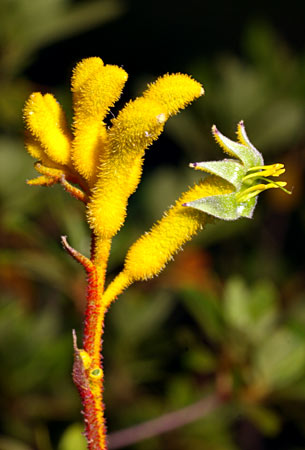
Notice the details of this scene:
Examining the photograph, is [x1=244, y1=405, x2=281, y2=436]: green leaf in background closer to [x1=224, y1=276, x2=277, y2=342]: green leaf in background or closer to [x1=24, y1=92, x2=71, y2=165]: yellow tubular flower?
[x1=224, y1=276, x2=277, y2=342]: green leaf in background

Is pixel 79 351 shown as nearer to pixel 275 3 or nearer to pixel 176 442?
pixel 176 442

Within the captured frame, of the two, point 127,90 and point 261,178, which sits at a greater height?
point 127,90

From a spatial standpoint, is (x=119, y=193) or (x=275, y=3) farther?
(x=275, y=3)

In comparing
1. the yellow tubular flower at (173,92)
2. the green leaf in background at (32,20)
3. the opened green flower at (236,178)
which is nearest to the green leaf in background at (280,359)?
the opened green flower at (236,178)

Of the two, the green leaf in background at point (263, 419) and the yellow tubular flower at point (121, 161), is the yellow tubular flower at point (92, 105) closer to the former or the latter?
the yellow tubular flower at point (121, 161)

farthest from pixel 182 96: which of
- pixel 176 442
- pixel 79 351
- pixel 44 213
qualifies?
pixel 44 213

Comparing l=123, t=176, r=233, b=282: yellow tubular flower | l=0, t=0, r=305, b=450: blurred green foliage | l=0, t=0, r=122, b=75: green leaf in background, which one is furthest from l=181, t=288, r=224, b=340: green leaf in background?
l=0, t=0, r=122, b=75: green leaf in background

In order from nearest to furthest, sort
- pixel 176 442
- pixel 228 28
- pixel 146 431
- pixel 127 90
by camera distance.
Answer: pixel 146 431 < pixel 176 442 < pixel 127 90 < pixel 228 28
